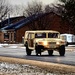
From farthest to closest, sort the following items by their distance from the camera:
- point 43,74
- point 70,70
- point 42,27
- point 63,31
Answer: point 63,31 → point 42,27 → point 70,70 → point 43,74

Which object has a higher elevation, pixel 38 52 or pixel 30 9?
pixel 30 9

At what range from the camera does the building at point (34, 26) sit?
8025cm

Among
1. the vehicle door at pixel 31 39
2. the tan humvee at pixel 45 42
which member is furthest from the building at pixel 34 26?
the tan humvee at pixel 45 42

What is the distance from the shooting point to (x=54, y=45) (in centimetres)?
2872

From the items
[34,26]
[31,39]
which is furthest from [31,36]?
[34,26]

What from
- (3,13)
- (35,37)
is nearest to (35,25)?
(3,13)

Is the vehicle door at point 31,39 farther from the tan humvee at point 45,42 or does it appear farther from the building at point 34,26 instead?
the building at point 34,26

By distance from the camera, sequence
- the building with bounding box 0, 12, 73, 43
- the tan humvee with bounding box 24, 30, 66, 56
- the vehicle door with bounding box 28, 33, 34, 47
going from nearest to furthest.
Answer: the tan humvee with bounding box 24, 30, 66, 56 → the vehicle door with bounding box 28, 33, 34, 47 → the building with bounding box 0, 12, 73, 43

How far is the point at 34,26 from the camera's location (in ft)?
263

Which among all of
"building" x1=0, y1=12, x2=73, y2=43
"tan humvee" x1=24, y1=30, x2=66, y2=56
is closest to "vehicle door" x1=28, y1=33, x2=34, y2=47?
"tan humvee" x1=24, y1=30, x2=66, y2=56

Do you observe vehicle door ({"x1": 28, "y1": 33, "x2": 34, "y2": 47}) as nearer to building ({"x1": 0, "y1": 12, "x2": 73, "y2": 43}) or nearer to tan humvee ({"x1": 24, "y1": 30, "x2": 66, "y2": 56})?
tan humvee ({"x1": 24, "y1": 30, "x2": 66, "y2": 56})

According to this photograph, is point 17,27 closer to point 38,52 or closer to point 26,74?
point 38,52

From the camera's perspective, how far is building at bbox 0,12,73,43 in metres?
80.2

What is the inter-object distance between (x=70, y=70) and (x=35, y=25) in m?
63.9
